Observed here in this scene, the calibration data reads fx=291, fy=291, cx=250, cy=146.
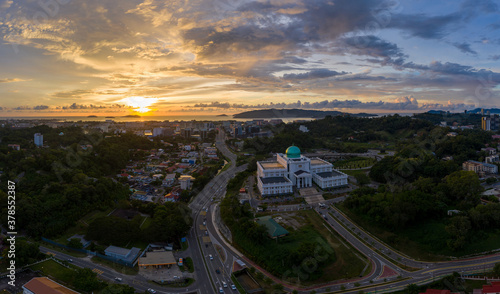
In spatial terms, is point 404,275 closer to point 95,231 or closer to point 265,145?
point 95,231

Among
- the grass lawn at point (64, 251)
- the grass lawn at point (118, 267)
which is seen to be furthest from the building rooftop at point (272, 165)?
the grass lawn at point (64, 251)

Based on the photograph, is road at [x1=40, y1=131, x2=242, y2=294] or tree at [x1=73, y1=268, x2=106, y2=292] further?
road at [x1=40, y1=131, x2=242, y2=294]

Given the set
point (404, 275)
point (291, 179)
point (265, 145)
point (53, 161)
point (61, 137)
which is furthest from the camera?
point (265, 145)

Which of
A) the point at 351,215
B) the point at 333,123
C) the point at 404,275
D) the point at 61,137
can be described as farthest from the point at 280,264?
the point at 333,123

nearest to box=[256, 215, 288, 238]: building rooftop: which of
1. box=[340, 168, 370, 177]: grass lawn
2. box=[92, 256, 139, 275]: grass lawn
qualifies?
box=[92, 256, 139, 275]: grass lawn

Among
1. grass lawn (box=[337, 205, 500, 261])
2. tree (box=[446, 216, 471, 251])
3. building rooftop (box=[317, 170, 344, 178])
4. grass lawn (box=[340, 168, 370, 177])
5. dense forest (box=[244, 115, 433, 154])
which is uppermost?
dense forest (box=[244, 115, 433, 154])

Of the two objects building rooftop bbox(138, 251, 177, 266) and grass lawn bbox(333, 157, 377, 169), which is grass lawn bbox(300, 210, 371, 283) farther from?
grass lawn bbox(333, 157, 377, 169)

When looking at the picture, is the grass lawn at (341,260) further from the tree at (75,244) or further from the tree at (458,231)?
the tree at (75,244)
